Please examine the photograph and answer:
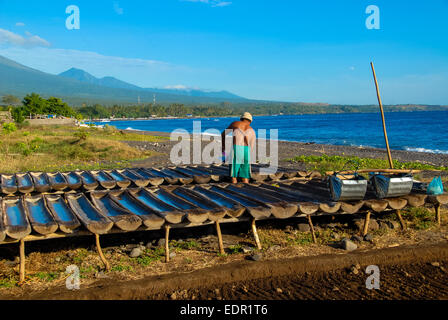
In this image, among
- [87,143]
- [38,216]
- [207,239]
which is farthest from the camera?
[87,143]

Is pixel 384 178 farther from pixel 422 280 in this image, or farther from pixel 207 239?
pixel 207 239

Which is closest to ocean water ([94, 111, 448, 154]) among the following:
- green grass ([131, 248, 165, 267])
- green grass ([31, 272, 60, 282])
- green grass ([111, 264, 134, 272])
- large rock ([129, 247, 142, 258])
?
green grass ([131, 248, 165, 267])

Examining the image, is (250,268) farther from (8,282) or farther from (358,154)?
(358,154)

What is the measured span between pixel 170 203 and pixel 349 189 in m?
3.04

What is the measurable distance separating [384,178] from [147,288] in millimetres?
4330

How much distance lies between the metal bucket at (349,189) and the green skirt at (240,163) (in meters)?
2.39

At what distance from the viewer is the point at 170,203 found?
6492 mm

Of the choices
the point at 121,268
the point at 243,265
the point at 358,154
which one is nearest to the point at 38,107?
the point at 358,154

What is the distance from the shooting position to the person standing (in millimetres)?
8031
